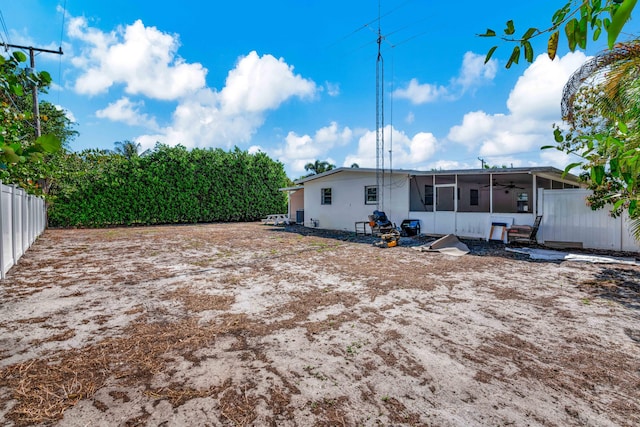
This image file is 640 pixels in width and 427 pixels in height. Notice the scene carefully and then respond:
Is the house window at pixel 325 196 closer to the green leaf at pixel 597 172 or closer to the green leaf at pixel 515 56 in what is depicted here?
the green leaf at pixel 515 56

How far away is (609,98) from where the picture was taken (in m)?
5.23

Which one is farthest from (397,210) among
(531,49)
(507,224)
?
(531,49)

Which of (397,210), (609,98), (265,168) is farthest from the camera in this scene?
(265,168)

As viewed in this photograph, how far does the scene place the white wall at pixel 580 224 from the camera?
28.0ft

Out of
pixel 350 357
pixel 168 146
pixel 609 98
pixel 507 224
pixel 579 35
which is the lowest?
pixel 350 357

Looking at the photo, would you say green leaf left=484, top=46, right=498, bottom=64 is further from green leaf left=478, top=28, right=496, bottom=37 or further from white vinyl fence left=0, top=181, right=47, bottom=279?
white vinyl fence left=0, top=181, right=47, bottom=279

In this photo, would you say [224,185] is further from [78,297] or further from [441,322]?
[441,322]

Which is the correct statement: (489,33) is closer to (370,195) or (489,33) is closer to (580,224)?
(580,224)

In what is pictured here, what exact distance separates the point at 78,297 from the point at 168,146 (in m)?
16.2

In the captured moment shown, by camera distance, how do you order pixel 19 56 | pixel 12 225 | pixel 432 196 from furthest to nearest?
pixel 432 196 → pixel 12 225 → pixel 19 56

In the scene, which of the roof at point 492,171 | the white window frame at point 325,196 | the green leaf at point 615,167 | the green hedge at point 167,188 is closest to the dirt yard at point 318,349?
the green leaf at point 615,167

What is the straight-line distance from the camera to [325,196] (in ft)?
56.2

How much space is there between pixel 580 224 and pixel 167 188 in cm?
1942

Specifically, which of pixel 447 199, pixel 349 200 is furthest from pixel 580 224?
pixel 349 200
